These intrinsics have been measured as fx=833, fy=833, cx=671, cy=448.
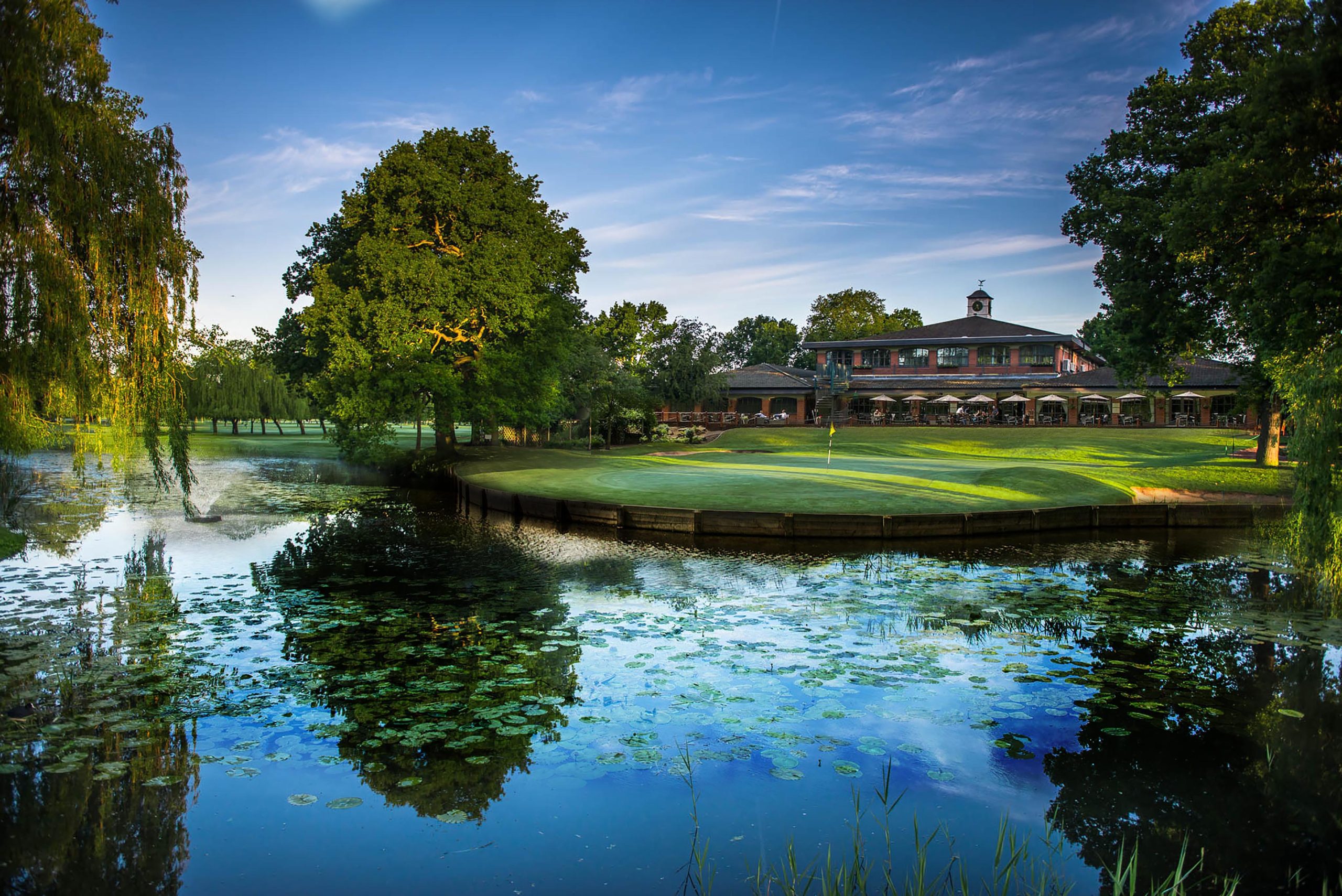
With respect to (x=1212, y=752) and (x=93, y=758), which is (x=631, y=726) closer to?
(x=93, y=758)

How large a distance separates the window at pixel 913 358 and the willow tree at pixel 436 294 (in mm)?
45230

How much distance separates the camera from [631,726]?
8031mm

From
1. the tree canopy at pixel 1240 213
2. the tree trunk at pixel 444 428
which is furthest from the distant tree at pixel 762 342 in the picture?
the tree canopy at pixel 1240 213

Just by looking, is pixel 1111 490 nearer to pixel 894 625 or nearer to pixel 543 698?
pixel 894 625

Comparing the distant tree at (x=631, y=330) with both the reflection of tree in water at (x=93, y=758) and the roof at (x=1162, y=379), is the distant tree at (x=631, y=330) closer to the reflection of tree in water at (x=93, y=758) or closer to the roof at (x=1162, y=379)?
the roof at (x=1162, y=379)

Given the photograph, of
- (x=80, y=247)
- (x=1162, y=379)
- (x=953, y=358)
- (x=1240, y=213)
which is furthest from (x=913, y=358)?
(x=80, y=247)

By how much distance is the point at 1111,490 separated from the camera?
26.5m

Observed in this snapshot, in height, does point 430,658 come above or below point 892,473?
below

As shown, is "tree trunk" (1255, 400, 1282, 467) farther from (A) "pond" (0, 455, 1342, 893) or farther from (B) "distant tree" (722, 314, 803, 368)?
(B) "distant tree" (722, 314, 803, 368)

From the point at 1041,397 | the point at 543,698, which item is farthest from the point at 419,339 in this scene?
the point at 1041,397

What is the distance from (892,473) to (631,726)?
24.2 meters

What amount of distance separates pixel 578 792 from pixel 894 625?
21.2 ft

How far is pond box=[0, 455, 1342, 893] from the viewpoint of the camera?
589cm

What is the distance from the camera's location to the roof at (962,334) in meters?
71.6
